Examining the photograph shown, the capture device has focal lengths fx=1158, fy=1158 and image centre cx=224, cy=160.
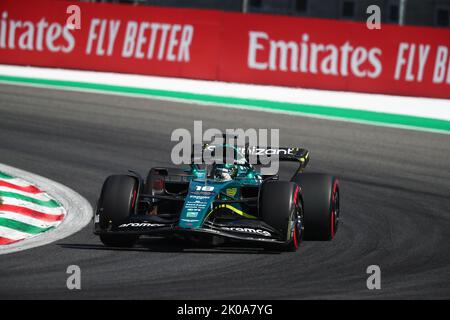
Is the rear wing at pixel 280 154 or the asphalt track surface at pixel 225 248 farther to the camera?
the rear wing at pixel 280 154

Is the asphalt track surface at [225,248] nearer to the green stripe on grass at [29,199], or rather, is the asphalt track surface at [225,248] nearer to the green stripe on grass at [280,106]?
the green stripe on grass at [29,199]

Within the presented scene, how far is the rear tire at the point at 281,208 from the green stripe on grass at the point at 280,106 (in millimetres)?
12369

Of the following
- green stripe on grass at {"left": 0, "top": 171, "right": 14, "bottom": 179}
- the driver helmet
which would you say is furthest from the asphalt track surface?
the driver helmet

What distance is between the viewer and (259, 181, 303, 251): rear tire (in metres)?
11.4

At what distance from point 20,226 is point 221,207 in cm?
232

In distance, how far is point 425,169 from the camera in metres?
18.1

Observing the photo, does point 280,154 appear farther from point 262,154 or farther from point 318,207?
point 318,207

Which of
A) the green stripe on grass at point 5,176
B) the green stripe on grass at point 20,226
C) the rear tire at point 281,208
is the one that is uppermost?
the rear tire at point 281,208

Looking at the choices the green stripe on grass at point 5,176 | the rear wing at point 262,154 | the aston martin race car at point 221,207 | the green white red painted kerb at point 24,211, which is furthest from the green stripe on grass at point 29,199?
the rear wing at point 262,154

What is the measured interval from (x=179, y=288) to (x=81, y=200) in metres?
4.79

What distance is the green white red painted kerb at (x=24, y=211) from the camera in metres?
12.4

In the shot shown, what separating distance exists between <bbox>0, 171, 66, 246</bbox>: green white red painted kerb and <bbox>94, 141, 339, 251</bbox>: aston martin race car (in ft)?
3.78

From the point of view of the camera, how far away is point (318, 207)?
12.2 metres
